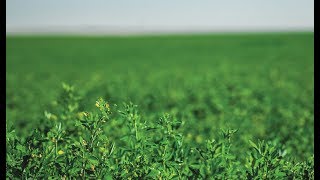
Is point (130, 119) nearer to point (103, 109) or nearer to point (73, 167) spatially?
point (103, 109)

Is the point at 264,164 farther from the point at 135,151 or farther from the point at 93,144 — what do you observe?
the point at 93,144

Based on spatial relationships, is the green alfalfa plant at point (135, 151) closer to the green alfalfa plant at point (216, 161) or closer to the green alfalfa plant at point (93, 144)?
the green alfalfa plant at point (93, 144)

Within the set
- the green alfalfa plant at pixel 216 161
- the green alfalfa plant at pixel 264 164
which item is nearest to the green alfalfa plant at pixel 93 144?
the green alfalfa plant at pixel 216 161

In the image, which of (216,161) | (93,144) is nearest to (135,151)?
(93,144)

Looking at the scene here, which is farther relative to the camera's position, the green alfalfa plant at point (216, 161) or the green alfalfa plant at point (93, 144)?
the green alfalfa plant at point (93, 144)

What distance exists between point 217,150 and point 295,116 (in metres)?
3.99

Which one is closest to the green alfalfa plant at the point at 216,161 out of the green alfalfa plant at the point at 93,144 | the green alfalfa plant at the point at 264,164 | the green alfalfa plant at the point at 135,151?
the green alfalfa plant at the point at 264,164

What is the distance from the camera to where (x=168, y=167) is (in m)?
2.93

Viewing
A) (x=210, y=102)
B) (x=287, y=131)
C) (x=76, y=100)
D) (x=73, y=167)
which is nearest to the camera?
(x=73, y=167)

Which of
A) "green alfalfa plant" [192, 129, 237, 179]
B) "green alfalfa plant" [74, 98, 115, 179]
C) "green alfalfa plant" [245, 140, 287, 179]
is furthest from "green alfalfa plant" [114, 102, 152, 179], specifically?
"green alfalfa plant" [245, 140, 287, 179]

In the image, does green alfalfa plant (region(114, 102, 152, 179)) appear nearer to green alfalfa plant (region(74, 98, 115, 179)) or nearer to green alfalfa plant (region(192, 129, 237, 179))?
green alfalfa plant (region(74, 98, 115, 179))

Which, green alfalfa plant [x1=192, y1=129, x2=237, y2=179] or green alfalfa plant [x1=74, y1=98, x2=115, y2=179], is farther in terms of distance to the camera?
green alfalfa plant [x1=74, y1=98, x2=115, y2=179]
